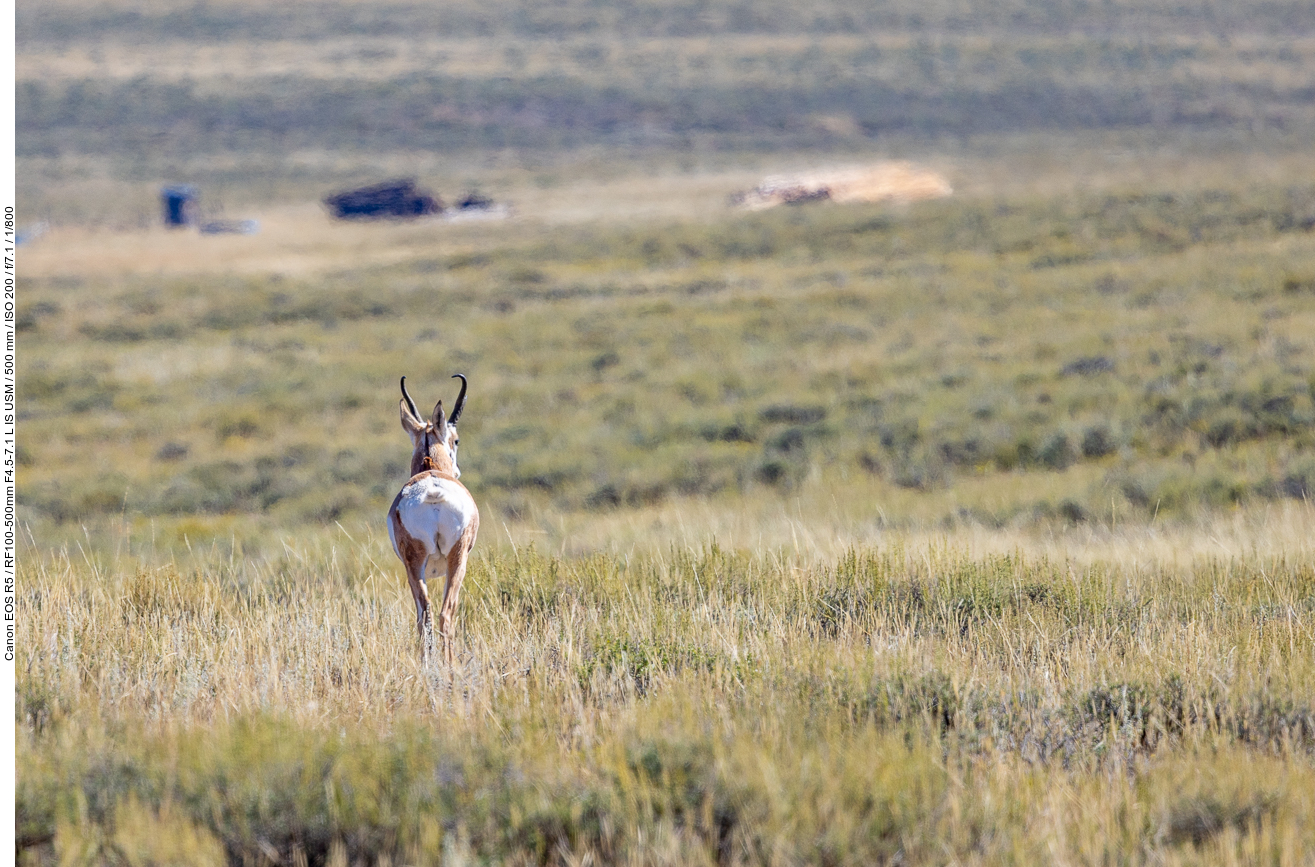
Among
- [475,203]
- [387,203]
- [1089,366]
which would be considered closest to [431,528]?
[1089,366]

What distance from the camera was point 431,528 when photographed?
4.57 m

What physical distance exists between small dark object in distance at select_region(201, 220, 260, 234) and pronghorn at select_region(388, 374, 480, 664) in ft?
178

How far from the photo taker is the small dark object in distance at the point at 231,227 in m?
55.1

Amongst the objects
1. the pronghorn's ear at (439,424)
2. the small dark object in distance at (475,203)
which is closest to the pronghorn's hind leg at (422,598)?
the pronghorn's ear at (439,424)

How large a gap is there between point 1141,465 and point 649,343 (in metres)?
14.0

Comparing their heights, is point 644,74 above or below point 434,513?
above

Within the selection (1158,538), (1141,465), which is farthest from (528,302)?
(1158,538)

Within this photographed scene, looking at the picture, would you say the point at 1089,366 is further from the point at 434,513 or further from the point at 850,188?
the point at 850,188

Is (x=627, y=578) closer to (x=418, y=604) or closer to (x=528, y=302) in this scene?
(x=418, y=604)

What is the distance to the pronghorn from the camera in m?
4.57

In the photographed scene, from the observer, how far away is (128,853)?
9.52 ft

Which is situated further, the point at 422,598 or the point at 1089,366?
the point at 1089,366

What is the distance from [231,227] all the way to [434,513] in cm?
5563

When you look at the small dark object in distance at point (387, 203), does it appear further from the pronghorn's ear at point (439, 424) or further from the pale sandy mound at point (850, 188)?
the pronghorn's ear at point (439, 424)
